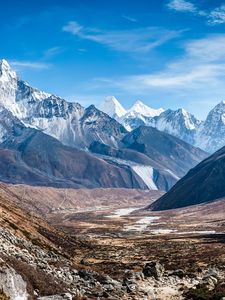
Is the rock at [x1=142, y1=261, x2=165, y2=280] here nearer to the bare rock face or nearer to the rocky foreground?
the rocky foreground

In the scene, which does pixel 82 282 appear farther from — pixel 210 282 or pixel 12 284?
pixel 210 282

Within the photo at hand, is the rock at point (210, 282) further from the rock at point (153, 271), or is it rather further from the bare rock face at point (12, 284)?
the bare rock face at point (12, 284)

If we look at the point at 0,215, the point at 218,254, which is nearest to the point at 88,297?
the point at 0,215

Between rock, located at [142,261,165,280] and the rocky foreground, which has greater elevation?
the rocky foreground

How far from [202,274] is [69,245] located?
165 ft

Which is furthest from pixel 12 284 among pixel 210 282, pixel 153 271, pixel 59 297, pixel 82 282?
pixel 153 271

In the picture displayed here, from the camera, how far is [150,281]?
68.5 m

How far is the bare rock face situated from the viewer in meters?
44.2

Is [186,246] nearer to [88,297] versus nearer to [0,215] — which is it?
[0,215]

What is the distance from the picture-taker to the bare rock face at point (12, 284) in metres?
44.2

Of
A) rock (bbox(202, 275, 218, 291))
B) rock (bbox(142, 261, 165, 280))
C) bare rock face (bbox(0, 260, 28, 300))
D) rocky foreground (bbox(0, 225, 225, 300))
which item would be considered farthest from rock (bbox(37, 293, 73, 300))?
rock (bbox(142, 261, 165, 280))

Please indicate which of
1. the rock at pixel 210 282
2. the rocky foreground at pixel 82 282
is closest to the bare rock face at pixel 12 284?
the rocky foreground at pixel 82 282

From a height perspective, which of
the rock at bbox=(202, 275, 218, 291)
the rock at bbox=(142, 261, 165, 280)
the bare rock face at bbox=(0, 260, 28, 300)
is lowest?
the rock at bbox=(142, 261, 165, 280)

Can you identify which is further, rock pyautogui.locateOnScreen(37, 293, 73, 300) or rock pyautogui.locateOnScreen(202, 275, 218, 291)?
rock pyautogui.locateOnScreen(202, 275, 218, 291)
